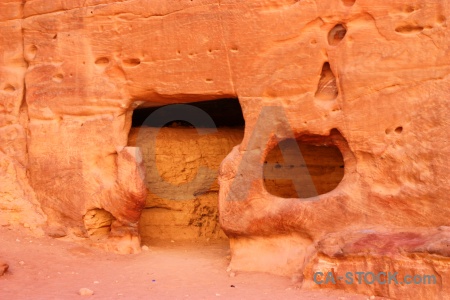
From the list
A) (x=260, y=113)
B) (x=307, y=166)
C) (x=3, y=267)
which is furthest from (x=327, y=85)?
(x=3, y=267)

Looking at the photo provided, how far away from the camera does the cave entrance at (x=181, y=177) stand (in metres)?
8.24

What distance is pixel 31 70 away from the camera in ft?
26.2

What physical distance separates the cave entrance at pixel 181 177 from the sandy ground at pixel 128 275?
49 centimetres

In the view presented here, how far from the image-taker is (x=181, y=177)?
27.6 feet

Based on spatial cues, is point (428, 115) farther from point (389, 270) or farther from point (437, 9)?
point (389, 270)

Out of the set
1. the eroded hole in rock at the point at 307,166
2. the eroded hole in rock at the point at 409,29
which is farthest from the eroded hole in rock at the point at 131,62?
the eroded hole in rock at the point at 409,29

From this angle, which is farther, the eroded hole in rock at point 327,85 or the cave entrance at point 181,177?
the cave entrance at point 181,177

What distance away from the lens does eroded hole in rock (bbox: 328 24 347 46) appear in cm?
620

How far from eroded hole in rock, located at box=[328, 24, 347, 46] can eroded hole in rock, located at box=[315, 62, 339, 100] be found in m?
0.24

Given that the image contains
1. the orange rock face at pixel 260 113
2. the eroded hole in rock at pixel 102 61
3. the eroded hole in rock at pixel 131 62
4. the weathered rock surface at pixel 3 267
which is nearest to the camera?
A: the orange rock face at pixel 260 113

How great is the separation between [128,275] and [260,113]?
231 cm

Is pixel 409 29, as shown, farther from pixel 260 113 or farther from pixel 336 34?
pixel 260 113

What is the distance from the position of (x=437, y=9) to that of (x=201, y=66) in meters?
2.63

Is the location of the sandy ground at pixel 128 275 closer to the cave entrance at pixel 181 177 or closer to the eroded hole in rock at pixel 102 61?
the cave entrance at pixel 181 177
